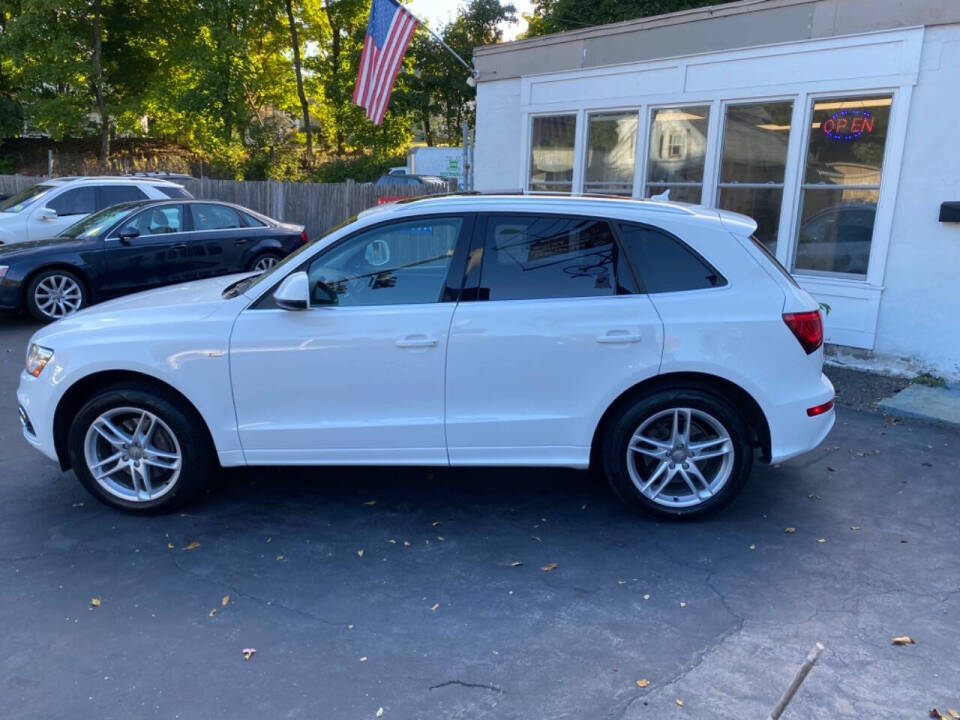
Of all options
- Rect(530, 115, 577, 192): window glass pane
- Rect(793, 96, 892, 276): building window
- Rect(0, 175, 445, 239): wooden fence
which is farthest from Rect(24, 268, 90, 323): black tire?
Rect(793, 96, 892, 276): building window

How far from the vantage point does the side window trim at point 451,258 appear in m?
4.21

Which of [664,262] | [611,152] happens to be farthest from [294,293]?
[611,152]

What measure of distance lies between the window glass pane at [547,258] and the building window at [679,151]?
559 centimetres

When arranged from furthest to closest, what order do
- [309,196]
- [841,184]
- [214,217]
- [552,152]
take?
[309,196] → [214,217] → [552,152] → [841,184]

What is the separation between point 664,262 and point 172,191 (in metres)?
11.3

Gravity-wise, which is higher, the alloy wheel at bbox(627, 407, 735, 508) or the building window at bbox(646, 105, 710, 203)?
the building window at bbox(646, 105, 710, 203)

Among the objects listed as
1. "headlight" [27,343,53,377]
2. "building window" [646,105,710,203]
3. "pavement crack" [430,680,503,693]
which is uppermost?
"building window" [646,105,710,203]

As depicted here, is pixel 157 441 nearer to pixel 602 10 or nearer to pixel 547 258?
pixel 547 258

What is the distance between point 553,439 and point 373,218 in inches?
62.9

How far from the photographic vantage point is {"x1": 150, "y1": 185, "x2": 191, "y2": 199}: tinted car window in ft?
42.7

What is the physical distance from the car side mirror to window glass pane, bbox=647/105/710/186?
6.60 m

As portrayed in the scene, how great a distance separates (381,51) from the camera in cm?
1255

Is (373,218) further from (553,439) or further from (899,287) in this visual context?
(899,287)

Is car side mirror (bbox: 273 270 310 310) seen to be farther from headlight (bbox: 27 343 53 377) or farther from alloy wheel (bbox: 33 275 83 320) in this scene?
alloy wheel (bbox: 33 275 83 320)
